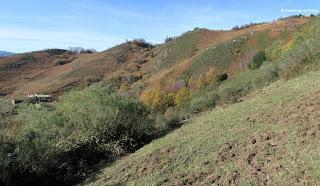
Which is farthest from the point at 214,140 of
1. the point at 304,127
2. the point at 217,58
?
the point at 217,58

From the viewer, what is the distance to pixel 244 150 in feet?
39.0

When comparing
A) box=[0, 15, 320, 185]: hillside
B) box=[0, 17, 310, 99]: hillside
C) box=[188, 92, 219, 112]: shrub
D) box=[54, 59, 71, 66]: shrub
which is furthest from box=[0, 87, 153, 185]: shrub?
box=[54, 59, 71, 66]: shrub

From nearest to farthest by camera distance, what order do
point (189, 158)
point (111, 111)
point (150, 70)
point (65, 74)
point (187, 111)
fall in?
1. point (189, 158)
2. point (111, 111)
3. point (187, 111)
4. point (150, 70)
5. point (65, 74)

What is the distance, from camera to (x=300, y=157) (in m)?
10.3

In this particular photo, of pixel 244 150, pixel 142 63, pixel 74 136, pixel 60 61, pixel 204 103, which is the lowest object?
pixel 142 63

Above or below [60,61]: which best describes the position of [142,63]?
below

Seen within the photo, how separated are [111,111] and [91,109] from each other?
3.10ft

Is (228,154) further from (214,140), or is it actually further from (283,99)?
(283,99)

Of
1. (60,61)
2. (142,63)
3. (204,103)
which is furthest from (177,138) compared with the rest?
(60,61)

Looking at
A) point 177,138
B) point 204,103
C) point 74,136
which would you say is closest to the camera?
point 177,138

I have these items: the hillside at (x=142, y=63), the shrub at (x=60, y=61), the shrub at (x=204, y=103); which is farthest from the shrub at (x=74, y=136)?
the shrub at (x=60, y=61)

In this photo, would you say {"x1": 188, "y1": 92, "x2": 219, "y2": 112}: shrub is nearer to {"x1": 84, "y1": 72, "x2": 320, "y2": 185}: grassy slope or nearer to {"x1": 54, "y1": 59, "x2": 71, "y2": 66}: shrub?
{"x1": 84, "y1": 72, "x2": 320, "y2": 185}: grassy slope

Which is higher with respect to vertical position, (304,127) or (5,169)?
(304,127)

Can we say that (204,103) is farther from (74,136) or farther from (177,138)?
(177,138)
